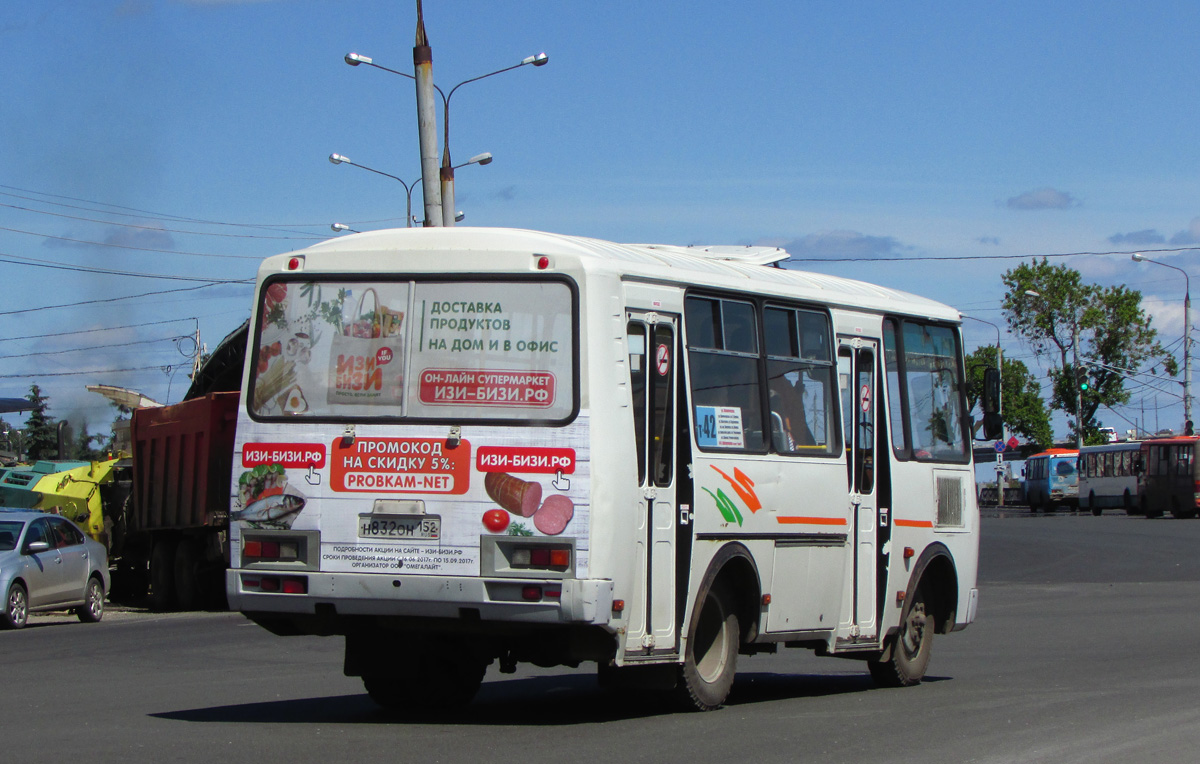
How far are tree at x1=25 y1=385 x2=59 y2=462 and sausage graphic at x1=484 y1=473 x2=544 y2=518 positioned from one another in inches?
3952

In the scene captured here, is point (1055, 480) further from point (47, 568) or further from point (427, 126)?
point (47, 568)

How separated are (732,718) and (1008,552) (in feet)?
91.9

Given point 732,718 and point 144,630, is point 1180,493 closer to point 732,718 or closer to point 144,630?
point 144,630

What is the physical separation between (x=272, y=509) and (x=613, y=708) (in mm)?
2789

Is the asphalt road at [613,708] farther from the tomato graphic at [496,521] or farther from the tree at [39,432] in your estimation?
the tree at [39,432]

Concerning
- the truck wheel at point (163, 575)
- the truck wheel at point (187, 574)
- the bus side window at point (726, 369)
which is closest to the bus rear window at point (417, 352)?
the bus side window at point (726, 369)

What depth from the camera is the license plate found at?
9.22 meters

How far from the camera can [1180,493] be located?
2313 inches

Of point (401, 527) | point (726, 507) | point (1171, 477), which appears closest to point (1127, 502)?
point (1171, 477)

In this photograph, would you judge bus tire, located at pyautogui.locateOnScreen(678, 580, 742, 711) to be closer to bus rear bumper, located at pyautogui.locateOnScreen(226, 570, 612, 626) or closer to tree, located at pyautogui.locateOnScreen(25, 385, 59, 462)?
bus rear bumper, located at pyautogui.locateOnScreen(226, 570, 612, 626)

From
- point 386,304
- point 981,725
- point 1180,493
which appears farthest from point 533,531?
A: point 1180,493

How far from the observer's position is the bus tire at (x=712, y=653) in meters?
10.2

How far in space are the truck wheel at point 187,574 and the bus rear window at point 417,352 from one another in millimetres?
16057

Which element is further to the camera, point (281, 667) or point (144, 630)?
point (144, 630)
